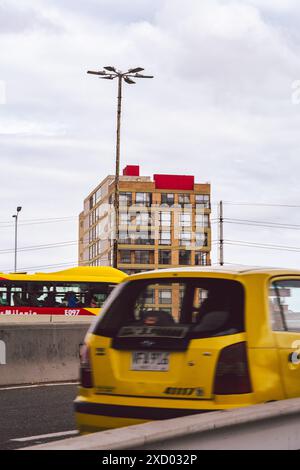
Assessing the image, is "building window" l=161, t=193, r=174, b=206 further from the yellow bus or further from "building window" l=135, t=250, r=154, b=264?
the yellow bus

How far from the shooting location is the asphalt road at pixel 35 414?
7914 mm

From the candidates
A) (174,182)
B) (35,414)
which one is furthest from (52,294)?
(174,182)

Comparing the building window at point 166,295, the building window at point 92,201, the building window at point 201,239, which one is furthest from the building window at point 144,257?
the building window at point 166,295

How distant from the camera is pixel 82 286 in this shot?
42.0 meters

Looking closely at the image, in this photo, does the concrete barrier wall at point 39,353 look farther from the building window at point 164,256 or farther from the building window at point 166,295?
the building window at point 164,256

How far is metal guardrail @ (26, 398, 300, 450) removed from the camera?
3293 millimetres

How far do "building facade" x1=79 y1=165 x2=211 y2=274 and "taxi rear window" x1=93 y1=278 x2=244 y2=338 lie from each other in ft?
407

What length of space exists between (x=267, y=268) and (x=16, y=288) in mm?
35815

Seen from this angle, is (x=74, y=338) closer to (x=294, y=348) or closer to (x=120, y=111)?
(x=294, y=348)

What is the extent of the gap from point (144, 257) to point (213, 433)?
427ft

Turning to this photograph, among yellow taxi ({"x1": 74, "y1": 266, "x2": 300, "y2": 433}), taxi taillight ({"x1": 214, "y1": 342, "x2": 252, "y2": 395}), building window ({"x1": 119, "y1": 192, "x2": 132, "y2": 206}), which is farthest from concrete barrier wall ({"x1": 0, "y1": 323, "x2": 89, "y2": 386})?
building window ({"x1": 119, "y1": 192, "x2": 132, "y2": 206})

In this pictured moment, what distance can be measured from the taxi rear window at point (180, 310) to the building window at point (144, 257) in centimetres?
12622

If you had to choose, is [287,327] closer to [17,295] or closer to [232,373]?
[232,373]
